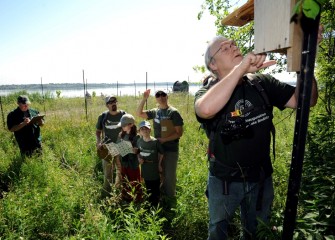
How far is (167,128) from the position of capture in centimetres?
444

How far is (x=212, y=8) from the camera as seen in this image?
5266 mm

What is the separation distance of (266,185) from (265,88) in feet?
2.40

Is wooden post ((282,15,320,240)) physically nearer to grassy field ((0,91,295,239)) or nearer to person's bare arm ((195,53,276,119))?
person's bare arm ((195,53,276,119))

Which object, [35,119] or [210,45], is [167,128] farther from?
[35,119]

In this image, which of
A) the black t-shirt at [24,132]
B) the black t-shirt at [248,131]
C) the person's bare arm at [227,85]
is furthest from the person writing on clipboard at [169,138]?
the black t-shirt at [24,132]

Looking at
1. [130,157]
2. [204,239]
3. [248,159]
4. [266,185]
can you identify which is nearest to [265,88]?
[248,159]

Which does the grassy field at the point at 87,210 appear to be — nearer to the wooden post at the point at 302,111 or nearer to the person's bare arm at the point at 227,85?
the person's bare arm at the point at 227,85

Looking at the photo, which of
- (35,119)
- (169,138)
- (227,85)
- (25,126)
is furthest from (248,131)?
(25,126)

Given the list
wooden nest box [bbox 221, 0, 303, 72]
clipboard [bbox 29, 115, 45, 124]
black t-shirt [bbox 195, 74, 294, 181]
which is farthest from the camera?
clipboard [bbox 29, 115, 45, 124]

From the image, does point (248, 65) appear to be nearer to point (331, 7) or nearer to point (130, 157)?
point (331, 7)

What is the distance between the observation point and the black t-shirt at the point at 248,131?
1.83 meters

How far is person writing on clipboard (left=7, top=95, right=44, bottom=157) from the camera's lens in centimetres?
573

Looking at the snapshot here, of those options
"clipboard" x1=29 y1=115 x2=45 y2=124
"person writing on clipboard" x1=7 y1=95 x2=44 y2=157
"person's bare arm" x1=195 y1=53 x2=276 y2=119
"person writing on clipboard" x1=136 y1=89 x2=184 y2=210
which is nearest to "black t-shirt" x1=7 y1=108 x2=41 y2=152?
"person writing on clipboard" x1=7 y1=95 x2=44 y2=157

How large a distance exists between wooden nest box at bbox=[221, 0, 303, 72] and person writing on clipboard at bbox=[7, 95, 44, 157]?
531cm
